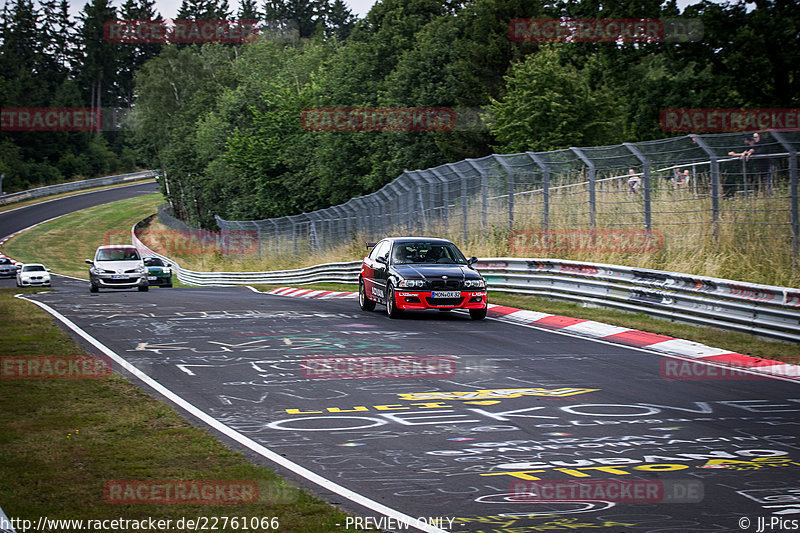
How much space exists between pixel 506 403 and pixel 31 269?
136ft

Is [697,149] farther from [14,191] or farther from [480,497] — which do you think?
[14,191]

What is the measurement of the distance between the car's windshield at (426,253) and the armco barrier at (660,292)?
7.95 ft

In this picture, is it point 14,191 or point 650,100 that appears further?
point 14,191

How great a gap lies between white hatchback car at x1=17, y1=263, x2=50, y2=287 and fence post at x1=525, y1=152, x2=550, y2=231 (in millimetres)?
32107

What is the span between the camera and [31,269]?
45.4 meters

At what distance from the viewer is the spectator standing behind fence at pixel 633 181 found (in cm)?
1773

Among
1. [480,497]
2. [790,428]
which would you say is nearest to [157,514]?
[480,497]

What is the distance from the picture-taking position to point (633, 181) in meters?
17.9

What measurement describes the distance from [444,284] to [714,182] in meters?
5.16

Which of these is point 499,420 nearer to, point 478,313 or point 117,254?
point 478,313

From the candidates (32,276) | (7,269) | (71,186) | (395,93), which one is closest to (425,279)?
(32,276)

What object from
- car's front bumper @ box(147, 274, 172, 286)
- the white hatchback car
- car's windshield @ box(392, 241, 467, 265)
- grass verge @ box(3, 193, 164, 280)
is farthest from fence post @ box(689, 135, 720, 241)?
grass verge @ box(3, 193, 164, 280)

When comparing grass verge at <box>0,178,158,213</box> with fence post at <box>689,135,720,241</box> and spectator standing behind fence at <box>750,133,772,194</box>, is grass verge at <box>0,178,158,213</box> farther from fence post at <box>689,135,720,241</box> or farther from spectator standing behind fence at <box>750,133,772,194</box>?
spectator standing behind fence at <box>750,133,772,194</box>

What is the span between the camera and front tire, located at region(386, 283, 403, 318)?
1702 cm
